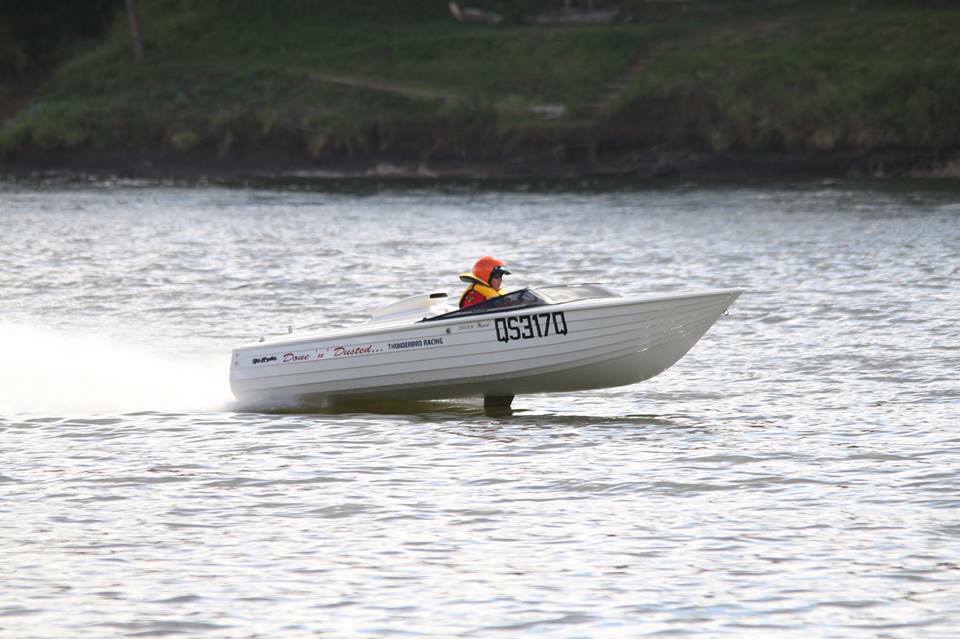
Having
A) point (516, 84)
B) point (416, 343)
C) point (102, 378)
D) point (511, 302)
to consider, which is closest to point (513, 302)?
point (511, 302)

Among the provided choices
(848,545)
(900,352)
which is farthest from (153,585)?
(900,352)

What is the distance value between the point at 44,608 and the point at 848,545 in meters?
6.20

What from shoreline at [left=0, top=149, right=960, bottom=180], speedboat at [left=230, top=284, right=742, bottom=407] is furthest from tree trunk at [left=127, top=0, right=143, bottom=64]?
speedboat at [left=230, top=284, right=742, bottom=407]

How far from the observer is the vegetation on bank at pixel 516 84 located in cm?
5753

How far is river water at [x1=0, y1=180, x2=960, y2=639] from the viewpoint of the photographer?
10.8 metres

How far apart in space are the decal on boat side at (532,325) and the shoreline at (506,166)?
131ft

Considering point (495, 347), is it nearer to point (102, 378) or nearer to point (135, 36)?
point (102, 378)

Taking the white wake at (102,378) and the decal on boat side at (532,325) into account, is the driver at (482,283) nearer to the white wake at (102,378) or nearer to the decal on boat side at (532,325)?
the decal on boat side at (532,325)

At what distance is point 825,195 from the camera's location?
4844cm

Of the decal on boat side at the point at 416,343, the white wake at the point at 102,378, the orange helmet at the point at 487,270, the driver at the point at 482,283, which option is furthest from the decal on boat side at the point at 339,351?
the white wake at the point at 102,378

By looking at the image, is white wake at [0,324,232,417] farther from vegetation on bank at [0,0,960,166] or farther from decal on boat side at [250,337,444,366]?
vegetation on bank at [0,0,960,166]

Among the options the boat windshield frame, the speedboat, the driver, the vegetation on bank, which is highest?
the vegetation on bank

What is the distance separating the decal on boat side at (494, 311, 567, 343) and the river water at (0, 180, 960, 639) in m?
1.08

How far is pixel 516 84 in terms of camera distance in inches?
2566
